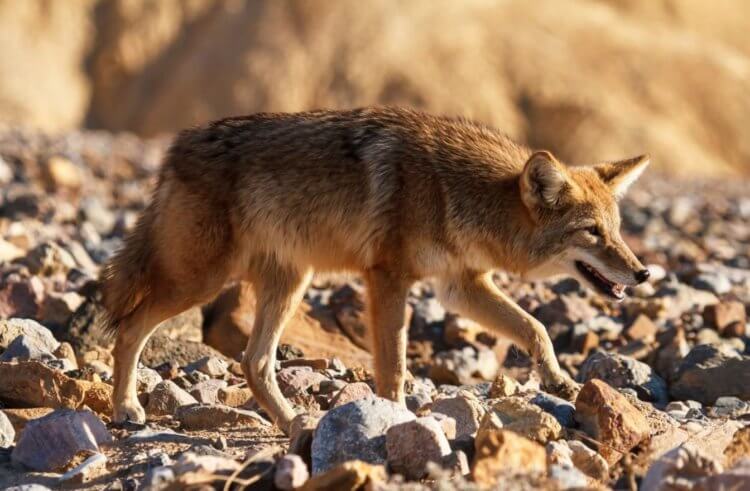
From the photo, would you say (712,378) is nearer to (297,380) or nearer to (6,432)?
(297,380)

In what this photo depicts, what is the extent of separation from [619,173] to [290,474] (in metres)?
3.63

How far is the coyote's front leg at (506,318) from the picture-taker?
20.3ft

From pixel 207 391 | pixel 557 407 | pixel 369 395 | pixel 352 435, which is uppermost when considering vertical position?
pixel 352 435

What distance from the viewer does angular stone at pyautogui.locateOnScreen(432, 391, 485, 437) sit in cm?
543

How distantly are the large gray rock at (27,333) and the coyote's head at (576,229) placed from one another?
3401 mm

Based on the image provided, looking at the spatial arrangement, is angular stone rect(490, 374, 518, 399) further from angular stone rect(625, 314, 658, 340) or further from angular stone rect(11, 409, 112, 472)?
angular stone rect(625, 314, 658, 340)

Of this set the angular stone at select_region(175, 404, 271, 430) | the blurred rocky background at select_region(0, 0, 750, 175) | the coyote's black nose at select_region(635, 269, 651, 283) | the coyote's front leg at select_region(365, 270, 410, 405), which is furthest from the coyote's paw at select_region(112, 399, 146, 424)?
the blurred rocky background at select_region(0, 0, 750, 175)

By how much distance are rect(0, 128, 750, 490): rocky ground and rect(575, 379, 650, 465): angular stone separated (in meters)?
0.01

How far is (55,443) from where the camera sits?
5082 millimetres

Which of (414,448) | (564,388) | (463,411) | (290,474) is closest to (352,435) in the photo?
(414,448)

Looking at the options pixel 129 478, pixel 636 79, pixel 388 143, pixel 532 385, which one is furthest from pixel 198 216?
pixel 636 79

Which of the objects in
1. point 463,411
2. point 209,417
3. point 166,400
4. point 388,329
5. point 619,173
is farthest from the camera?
point 619,173

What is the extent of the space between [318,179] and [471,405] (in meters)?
2.10

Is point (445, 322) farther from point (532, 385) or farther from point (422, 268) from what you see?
point (422, 268)
